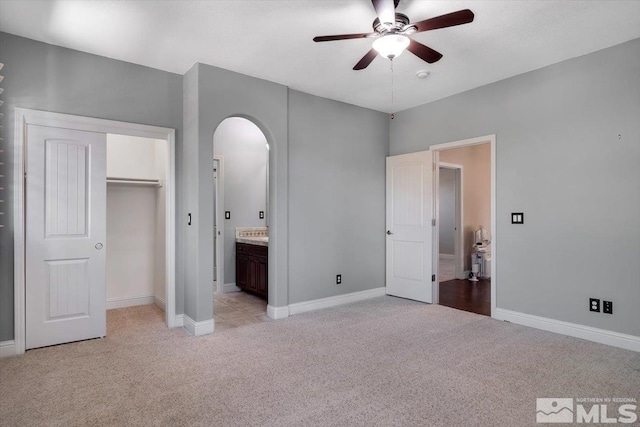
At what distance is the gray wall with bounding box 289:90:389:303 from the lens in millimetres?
4340

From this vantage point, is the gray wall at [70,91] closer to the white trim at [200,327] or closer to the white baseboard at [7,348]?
the white baseboard at [7,348]

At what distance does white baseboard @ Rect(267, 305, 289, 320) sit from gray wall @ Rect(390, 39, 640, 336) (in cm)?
240

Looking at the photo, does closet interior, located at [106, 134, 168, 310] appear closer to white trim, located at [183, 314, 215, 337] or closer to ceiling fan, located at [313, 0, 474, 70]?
white trim, located at [183, 314, 215, 337]

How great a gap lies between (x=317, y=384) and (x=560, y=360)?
1984 millimetres

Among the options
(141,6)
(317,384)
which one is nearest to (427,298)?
(317,384)

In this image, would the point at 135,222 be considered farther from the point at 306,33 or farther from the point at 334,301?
the point at 306,33

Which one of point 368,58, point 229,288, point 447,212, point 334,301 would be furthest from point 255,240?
point 447,212

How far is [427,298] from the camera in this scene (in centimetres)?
474

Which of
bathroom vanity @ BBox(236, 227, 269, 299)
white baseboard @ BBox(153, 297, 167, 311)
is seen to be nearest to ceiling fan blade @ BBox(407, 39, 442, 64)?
bathroom vanity @ BBox(236, 227, 269, 299)

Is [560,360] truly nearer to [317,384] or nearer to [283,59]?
[317,384]

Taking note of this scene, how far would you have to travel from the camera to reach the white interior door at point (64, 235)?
3.12m

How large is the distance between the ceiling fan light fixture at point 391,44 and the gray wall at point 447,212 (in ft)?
21.7

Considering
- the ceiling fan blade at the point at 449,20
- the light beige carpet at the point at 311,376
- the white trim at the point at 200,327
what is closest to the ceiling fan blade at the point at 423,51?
the ceiling fan blade at the point at 449,20

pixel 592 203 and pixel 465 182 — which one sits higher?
pixel 465 182
